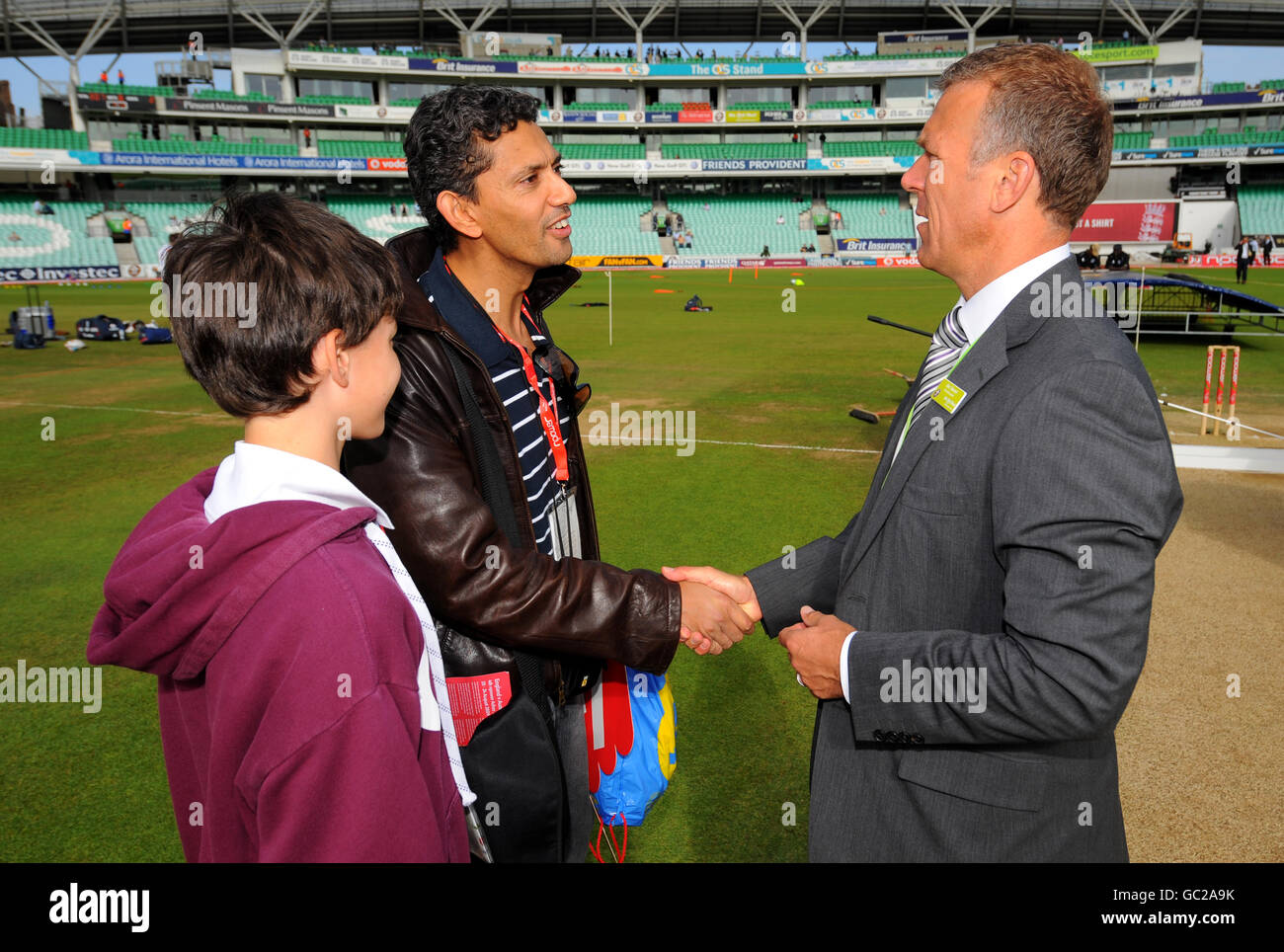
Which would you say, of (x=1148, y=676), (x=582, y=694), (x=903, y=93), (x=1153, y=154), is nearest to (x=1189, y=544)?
(x=1148, y=676)

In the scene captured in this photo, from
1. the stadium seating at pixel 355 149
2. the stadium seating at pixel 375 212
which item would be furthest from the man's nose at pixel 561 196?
the stadium seating at pixel 355 149

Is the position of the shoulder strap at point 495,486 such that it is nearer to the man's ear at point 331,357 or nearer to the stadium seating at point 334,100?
the man's ear at point 331,357

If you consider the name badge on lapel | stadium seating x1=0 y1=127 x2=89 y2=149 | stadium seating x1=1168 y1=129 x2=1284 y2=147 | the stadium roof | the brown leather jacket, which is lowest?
the brown leather jacket

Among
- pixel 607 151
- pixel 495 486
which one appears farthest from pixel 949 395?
pixel 607 151

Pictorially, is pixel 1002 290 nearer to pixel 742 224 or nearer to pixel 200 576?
pixel 200 576

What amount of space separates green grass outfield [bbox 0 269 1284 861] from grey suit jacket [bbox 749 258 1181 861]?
1.69m

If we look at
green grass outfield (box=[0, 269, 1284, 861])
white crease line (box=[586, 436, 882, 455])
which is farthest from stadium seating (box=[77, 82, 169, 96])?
white crease line (box=[586, 436, 882, 455])

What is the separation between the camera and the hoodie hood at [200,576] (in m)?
1.37

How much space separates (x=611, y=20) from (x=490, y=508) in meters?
62.9

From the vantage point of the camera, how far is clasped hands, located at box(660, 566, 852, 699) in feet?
6.44

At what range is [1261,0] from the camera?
53781mm

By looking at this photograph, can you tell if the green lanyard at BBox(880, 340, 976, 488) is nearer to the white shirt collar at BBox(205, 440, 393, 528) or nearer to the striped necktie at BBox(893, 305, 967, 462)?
the striped necktie at BBox(893, 305, 967, 462)

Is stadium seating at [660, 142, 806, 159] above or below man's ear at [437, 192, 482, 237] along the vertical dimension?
above

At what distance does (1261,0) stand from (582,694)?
234ft
